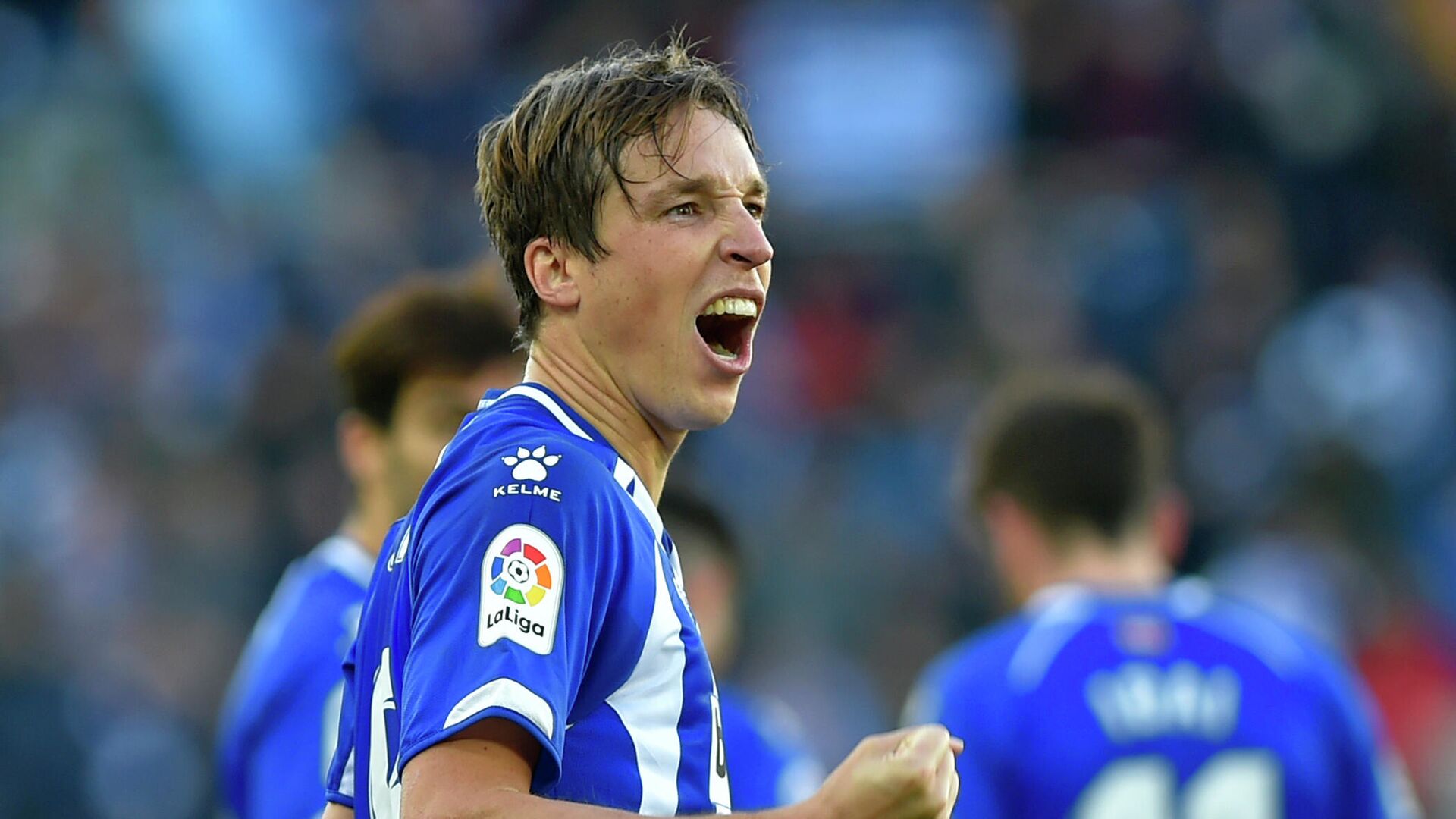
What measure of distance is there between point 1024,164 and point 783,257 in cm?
198

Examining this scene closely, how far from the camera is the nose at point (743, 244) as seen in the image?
2.93 meters

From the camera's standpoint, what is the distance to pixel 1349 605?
11594 millimetres

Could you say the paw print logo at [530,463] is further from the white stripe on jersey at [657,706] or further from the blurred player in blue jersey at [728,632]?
the blurred player in blue jersey at [728,632]

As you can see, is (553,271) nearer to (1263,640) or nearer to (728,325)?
(728,325)

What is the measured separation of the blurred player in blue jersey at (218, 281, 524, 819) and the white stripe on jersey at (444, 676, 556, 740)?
2138 mm

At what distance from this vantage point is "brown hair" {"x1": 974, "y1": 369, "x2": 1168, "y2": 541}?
5258mm

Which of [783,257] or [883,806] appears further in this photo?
[783,257]

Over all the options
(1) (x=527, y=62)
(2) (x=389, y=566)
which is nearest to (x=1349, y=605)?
(1) (x=527, y=62)

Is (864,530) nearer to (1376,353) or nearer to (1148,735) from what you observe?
(1376,353)

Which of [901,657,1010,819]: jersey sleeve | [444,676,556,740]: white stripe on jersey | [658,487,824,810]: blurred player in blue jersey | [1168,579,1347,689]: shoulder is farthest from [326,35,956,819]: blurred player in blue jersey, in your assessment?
[1168,579,1347,689]: shoulder

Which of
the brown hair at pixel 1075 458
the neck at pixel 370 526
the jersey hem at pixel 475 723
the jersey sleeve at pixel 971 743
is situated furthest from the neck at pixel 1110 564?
the jersey hem at pixel 475 723

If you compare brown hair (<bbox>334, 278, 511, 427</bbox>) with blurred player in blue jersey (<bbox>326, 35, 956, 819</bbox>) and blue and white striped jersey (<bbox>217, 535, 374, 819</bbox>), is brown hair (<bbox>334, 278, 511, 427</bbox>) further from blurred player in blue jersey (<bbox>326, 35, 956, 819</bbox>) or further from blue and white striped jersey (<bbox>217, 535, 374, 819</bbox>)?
blurred player in blue jersey (<bbox>326, 35, 956, 819</bbox>)

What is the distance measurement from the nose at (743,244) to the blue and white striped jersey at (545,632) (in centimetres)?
36

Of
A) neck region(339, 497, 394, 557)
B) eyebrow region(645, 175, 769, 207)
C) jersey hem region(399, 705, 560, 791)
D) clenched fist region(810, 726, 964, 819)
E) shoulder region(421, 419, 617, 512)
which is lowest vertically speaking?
clenched fist region(810, 726, 964, 819)
